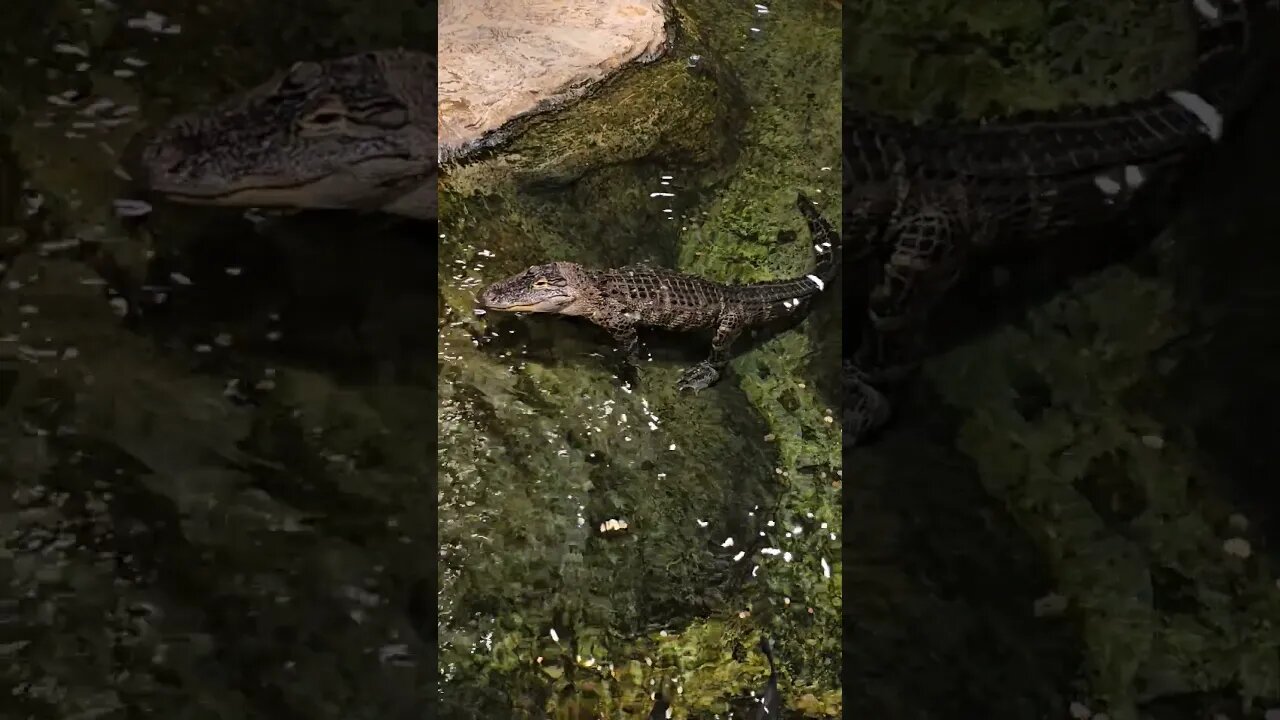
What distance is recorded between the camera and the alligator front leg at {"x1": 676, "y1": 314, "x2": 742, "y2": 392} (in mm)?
952

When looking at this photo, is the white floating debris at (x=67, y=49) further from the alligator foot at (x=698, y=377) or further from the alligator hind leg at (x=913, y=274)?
the alligator hind leg at (x=913, y=274)

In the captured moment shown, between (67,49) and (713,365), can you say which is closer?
(67,49)

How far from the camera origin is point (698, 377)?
97 cm

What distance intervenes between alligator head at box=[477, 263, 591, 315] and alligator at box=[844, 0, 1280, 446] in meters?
0.37

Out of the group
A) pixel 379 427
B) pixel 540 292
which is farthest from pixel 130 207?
pixel 540 292

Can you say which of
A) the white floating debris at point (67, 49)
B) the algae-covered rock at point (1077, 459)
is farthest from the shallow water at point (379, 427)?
the algae-covered rock at point (1077, 459)

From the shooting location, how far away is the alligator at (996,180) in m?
0.86

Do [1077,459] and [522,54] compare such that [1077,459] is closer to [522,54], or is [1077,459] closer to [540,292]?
[540,292]

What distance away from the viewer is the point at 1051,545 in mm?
889

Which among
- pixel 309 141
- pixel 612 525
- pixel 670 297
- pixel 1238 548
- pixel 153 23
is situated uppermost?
pixel 153 23

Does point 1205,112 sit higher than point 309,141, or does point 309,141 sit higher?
point 1205,112

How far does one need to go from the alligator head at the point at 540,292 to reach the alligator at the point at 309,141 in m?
0.16

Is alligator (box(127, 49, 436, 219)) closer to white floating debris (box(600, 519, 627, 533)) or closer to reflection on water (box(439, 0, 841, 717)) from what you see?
reflection on water (box(439, 0, 841, 717))

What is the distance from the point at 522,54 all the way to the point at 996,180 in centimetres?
61
